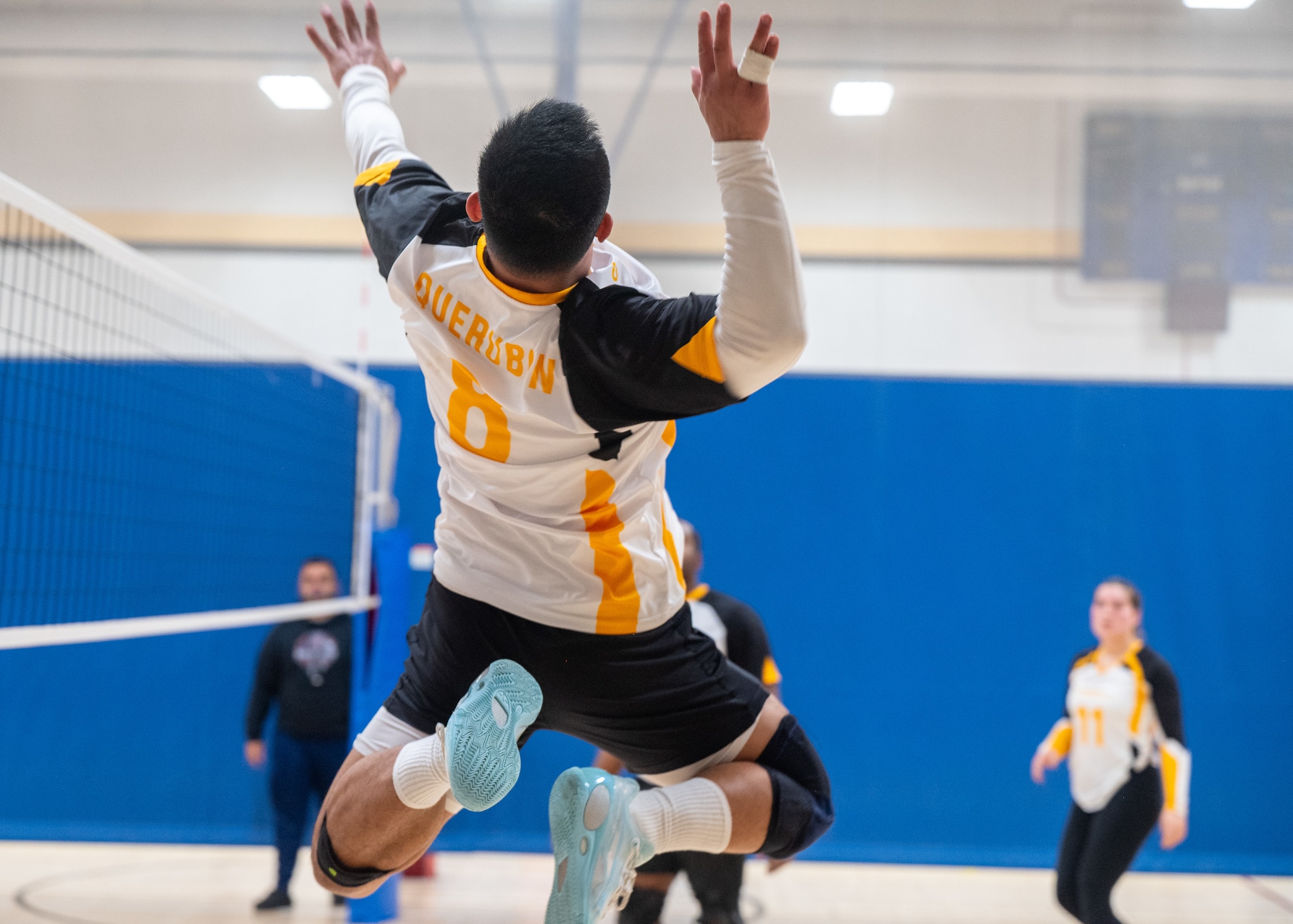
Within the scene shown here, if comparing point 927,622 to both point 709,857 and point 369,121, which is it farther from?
point 369,121

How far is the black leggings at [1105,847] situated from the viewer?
4.57m

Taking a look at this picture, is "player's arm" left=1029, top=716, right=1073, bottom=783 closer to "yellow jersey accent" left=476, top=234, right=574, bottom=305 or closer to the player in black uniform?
the player in black uniform

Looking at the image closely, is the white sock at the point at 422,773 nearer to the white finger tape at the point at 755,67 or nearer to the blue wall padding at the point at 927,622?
the white finger tape at the point at 755,67

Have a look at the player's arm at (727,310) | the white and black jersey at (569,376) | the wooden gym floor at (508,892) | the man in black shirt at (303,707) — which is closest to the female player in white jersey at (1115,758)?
the wooden gym floor at (508,892)

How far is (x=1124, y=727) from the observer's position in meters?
4.95

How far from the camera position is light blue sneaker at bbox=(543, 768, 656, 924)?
188 cm

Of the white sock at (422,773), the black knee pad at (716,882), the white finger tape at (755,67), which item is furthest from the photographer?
the black knee pad at (716,882)

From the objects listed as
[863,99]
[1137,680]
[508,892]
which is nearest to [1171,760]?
[1137,680]

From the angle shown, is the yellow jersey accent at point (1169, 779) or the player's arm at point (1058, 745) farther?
the player's arm at point (1058, 745)

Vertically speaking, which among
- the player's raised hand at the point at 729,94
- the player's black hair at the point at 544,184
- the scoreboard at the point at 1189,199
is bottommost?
the player's black hair at the point at 544,184

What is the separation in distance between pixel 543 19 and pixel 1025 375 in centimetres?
423

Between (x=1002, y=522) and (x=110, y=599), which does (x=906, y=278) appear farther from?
(x=110, y=599)

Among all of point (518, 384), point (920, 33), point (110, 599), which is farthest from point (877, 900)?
point (920, 33)

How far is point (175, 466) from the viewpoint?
6680 mm
